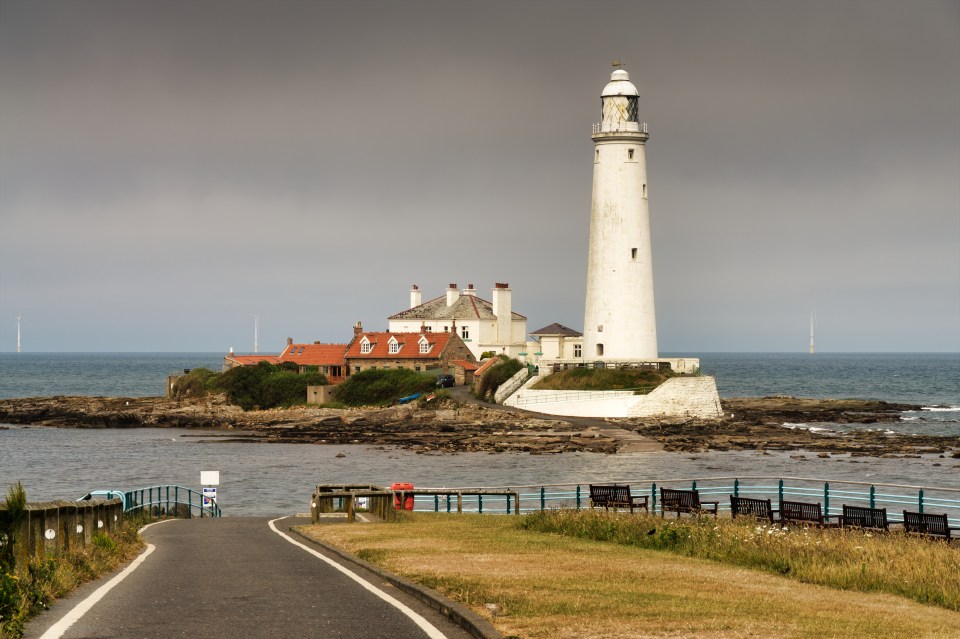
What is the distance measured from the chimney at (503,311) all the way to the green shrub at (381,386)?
10957 millimetres

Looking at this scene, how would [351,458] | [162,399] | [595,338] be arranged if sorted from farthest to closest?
→ [162,399], [595,338], [351,458]

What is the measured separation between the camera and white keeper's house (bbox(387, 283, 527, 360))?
99500 millimetres

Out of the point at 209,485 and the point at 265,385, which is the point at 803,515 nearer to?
the point at 209,485

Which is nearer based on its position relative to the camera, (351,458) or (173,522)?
(173,522)

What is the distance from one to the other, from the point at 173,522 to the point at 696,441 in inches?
1676

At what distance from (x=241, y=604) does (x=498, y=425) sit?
61.2 m

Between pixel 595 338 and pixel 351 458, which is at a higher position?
pixel 595 338

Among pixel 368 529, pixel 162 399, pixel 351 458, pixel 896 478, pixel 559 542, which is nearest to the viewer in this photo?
pixel 559 542

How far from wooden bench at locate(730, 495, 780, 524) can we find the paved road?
1048 cm

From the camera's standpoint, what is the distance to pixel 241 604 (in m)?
13.6

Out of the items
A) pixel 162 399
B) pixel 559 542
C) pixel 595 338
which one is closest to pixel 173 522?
pixel 559 542

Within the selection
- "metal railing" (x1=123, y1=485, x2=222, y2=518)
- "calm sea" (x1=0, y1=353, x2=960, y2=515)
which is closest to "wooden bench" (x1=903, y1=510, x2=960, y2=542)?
"metal railing" (x1=123, y1=485, x2=222, y2=518)

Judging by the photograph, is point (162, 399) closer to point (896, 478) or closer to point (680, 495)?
point (896, 478)

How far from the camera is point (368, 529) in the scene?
23953mm
